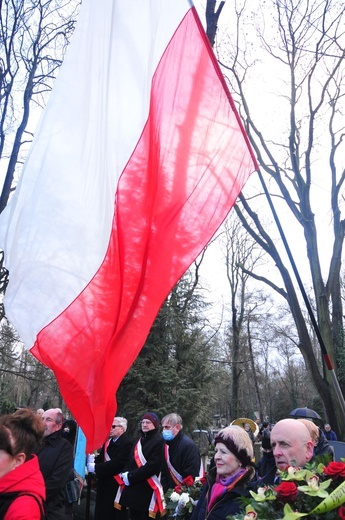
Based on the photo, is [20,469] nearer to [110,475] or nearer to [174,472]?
[174,472]

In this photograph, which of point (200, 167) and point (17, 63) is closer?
point (200, 167)

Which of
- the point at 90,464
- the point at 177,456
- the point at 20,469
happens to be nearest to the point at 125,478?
the point at 177,456

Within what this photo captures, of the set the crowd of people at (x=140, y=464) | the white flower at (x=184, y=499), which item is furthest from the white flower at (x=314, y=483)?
the white flower at (x=184, y=499)

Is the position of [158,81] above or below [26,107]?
below

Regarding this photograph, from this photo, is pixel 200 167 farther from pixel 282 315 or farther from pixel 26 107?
pixel 282 315

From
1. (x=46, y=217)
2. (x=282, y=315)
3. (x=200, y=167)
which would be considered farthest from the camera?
(x=282, y=315)

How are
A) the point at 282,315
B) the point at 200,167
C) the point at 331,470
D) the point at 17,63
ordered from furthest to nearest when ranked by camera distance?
the point at 282,315 → the point at 17,63 → the point at 200,167 → the point at 331,470

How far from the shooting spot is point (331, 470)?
2.31 meters

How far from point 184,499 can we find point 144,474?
1274 millimetres

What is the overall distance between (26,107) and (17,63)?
977 mm

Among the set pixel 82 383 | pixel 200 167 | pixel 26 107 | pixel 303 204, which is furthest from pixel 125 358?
pixel 26 107

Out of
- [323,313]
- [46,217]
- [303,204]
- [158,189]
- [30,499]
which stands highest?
[303,204]

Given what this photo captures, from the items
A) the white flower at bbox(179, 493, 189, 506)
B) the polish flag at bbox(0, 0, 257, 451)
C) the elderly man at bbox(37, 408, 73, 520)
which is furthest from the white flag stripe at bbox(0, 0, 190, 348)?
the white flower at bbox(179, 493, 189, 506)

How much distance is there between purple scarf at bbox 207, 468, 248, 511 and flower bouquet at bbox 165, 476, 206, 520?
4.32 feet
